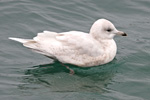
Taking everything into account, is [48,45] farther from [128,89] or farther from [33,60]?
[128,89]

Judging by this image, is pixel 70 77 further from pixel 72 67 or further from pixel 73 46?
pixel 73 46

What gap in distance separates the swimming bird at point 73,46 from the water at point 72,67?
0.29m

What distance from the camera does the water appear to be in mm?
8375

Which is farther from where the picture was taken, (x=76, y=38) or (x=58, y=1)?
(x=58, y=1)

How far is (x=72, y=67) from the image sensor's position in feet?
31.5

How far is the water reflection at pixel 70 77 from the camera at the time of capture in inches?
336

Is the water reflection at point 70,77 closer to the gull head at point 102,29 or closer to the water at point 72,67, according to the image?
the water at point 72,67

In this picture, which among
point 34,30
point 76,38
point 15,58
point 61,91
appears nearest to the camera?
point 61,91

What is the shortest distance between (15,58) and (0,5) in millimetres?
3322

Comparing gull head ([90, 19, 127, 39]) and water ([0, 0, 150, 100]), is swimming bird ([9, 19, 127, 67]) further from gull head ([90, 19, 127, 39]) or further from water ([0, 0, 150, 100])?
water ([0, 0, 150, 100])

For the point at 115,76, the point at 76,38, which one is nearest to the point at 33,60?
the point at 76,38

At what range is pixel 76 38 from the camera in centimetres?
916

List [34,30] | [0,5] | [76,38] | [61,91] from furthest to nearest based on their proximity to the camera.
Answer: [0,5] < [34,30] < [76,38] < [61,91]

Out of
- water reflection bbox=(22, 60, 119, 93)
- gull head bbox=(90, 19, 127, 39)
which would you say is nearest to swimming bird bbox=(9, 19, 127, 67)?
gull head bbox=(90, 19, 127, 39)
